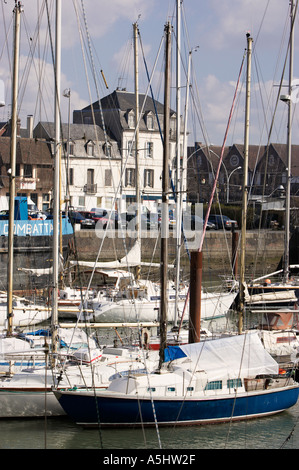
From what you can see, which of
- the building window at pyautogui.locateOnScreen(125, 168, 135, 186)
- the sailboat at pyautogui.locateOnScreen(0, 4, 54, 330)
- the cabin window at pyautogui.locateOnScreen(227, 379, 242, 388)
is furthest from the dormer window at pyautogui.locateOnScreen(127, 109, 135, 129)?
the cabin window at pyautogui.locateOnScreen(227, 379, 242, 388)

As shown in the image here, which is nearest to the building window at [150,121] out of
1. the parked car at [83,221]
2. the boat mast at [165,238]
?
the parked car at [83,221]

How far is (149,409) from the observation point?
55.0 ft

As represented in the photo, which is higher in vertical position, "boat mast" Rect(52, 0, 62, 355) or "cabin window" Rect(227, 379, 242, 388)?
"boat mast" Rect(52, 0, 62, 355)

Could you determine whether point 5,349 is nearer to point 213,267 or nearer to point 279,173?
point 213,267

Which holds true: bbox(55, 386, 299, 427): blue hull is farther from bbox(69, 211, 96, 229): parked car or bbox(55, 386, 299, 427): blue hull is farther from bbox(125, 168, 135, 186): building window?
bbox(125, 168, 135, 186): building window

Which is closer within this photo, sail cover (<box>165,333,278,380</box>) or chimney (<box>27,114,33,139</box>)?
sail cover (<box>165,333,278,380</box>)

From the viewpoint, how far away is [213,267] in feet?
166

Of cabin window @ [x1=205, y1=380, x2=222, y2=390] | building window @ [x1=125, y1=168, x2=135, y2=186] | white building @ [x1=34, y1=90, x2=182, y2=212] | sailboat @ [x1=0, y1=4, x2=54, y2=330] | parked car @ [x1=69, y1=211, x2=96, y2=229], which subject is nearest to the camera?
cabin window @ [x1=205, y1=380, x2=222, y2=390]

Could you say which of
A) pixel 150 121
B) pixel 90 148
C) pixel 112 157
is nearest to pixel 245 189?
pixel 112 157

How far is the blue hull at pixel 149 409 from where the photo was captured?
54.7ft

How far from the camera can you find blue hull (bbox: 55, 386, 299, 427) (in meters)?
16.7

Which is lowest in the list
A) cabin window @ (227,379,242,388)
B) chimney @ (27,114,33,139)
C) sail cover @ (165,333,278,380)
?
cabin window @ (227,379,242,388)

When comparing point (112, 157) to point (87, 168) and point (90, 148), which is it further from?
point (87, 168)
